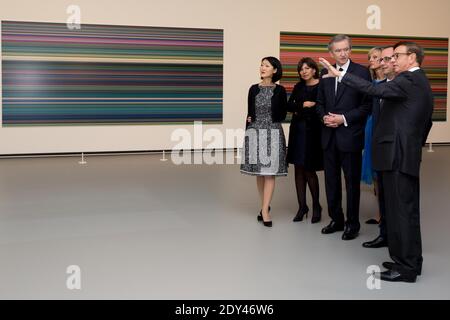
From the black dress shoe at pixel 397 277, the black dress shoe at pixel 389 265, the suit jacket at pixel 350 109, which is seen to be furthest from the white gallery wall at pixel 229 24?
the black dress shoe at pixel 397 277

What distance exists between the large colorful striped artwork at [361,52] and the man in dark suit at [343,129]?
6305 mm

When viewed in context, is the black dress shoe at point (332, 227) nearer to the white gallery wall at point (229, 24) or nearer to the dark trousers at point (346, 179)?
the dark trousers at point (346, 179)

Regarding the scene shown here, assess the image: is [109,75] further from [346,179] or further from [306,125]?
[346,179]

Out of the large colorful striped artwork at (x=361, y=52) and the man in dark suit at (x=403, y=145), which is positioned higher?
the large colorful striped artwork at (x=361, y=52)

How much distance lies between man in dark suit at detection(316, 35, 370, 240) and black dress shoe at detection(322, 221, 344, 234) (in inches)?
0.5

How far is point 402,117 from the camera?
3443mm

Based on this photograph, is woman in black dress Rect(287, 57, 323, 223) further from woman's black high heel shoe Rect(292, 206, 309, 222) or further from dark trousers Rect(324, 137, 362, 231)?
dark trousers Rect(324, 137, 362, 231)

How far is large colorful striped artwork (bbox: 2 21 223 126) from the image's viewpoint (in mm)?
9305

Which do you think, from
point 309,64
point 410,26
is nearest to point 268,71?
point 309,64

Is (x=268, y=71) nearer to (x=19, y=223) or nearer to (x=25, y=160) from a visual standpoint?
(x=19, y=223)

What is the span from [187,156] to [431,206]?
Answer: 4.84 metres

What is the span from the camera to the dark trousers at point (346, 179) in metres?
4.51

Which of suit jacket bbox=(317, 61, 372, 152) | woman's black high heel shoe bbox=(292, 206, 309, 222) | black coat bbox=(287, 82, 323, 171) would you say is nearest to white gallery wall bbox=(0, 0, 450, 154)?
woman's black high heel shoe bbox=(292, 206, 309, 222)

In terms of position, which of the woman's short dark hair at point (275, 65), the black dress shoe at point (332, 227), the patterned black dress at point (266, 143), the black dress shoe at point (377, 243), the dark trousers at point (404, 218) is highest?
the woman's short dark hair at point (275, 65)
